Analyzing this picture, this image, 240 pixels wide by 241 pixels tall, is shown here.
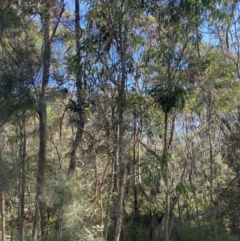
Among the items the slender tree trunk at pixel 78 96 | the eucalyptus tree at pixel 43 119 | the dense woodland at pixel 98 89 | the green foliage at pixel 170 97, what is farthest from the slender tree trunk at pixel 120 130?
the eucalyptus tree at pixel 43 119

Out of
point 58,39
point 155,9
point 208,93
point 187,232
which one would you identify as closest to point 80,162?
point 58,39

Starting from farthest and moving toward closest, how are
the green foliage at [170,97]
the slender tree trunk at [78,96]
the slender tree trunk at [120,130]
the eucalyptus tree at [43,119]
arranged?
the eucalyptus tree at [43,119] → the slender tree trunk at [78,96] → the slender tree trunk at [120,130] → the green foliage at [170,97]

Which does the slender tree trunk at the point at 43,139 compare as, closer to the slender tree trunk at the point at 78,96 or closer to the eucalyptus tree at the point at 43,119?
the eucalyptus tree at the point at 43,119

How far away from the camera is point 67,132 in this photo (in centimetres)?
1128

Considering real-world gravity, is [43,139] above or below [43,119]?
below

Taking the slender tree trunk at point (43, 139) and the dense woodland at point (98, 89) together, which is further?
the slender tree trunk at point (43, 139)

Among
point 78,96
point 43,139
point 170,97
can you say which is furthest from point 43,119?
point 170,97

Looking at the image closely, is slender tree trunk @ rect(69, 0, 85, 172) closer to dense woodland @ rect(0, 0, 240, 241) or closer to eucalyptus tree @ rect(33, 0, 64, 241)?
dense woodland @ rect(0, 0, 240, 241)

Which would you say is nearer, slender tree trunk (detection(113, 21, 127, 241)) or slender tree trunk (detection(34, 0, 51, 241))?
slender tree trunk (detection(113, 21, 127, 241))

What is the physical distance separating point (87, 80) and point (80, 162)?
114 inches

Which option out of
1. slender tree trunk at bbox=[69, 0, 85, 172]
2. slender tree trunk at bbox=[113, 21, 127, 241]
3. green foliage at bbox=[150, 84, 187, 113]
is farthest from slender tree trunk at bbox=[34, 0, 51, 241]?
green foliage at bbox=[150, 84, 187, 113]

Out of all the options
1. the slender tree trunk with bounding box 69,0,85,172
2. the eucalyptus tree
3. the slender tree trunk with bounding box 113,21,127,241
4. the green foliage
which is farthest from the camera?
the eucalyptus tree

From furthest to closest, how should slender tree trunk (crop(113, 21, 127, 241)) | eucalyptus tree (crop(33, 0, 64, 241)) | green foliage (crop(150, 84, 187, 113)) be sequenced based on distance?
eucalyptus tree (crop(33, 0, 64, 241)) → slender tree trunk (crop(113, 21, 127, 241)) → green foliage (crop(150, 84, 187, 113))

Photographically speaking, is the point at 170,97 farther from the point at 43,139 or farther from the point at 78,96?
the point at 43,139
